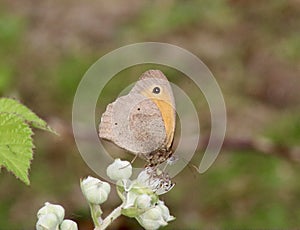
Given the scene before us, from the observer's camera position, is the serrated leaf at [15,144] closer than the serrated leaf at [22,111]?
Yes

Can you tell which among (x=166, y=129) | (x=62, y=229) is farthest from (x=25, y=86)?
(x=62, y=229)

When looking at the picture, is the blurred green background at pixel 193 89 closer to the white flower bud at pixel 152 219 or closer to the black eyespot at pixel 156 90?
the black eyespot at pixel 156 90

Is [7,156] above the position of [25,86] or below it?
above

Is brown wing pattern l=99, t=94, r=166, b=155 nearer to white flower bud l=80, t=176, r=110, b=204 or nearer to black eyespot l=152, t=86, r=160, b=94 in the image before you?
black eyespot l=152, t=86, r=160, b=94

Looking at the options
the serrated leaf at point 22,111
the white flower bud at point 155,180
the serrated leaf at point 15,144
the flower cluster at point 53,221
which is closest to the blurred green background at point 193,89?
the serrated leaf at point 22,111

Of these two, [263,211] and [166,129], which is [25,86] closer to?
[263,211]

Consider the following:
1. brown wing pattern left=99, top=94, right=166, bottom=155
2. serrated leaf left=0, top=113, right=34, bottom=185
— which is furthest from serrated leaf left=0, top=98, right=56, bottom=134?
brown wing pattern left=99, top=94, right=166, bottom=155
